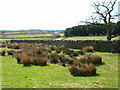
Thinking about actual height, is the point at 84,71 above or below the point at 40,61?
below

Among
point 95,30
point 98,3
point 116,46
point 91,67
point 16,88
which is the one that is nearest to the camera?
point 16,88

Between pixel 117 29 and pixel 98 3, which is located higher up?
pixel 98 3

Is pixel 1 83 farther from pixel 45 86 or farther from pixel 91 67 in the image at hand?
pixel 91 67

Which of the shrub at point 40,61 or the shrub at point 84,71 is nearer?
the shrub at point 84,71

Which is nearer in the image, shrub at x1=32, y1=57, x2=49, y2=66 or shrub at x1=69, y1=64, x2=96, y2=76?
shrub at x1=69, y1=64, x2=96, y2=76

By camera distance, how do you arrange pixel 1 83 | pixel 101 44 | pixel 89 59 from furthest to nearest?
pixel 101 44 < pixel 89 59 < pixel 1 83

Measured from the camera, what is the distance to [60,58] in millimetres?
18875

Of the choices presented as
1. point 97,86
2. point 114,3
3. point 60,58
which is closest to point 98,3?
point 114,3

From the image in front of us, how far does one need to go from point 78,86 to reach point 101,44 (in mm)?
20998

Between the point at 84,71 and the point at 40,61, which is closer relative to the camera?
the point at 84,71

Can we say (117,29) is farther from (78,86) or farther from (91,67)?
(78,86)

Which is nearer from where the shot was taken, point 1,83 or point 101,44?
point 1,83

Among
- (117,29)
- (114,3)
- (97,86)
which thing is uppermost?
(114,3)

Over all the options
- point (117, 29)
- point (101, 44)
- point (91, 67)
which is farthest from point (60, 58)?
point (117, 29)
